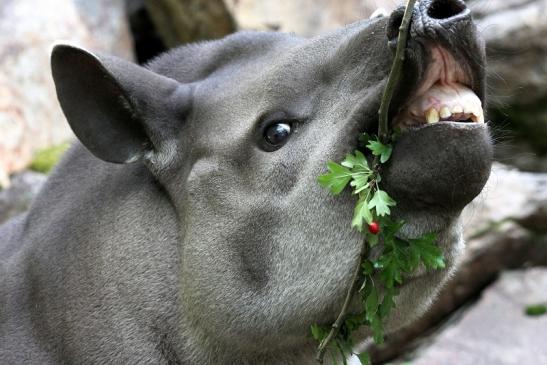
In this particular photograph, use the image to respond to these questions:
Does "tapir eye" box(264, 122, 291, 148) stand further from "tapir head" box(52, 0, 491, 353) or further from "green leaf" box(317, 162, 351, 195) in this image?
"green leaf" box(317, 162, 351, 195)

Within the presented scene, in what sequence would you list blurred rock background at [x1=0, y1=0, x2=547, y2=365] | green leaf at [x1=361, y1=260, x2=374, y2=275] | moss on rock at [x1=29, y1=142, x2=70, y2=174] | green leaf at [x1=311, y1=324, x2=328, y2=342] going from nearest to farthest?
green leaf at [x1=361, y1=260, x2=374, y2=275], green leaf at [x1=311, y1=324, x2=328, y2=342], blurred rock background at [x1=0, y1=0, x2=547, y2=365], moss on rock at [x1=29, y1=142, x2=70, y2=174]

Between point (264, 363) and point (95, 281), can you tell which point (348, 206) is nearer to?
point (264, 363)

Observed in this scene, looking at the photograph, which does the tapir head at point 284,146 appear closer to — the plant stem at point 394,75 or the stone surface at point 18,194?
the plant stem at point 394,75

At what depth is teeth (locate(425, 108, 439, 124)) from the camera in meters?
3.33

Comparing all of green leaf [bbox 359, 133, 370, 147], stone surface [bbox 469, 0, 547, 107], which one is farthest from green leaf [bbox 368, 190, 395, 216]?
stone surface [bbox 469, 0, 547, 107]

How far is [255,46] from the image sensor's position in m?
4.54

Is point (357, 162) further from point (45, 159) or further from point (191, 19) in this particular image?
point (191, 19)

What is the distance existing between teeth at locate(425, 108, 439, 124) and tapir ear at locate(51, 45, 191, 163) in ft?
4.43

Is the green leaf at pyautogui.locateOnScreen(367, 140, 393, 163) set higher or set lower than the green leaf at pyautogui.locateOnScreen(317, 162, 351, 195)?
higher

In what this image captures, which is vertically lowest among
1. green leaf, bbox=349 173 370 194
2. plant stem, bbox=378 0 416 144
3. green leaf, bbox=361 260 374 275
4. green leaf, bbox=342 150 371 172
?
Result: green leaf, bbox=361 260 374 275

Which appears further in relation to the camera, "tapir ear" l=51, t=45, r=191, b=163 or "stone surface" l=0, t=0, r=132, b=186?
"stone surface" l=0, t=0, r=132, b=186

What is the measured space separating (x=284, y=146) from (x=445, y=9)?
931 millimetres

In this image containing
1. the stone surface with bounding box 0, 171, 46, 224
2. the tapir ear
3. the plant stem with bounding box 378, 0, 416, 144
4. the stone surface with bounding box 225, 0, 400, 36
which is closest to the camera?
the plant stem with bounding box 378, 0, 416, 144

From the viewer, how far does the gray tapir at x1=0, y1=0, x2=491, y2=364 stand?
3.37 m
